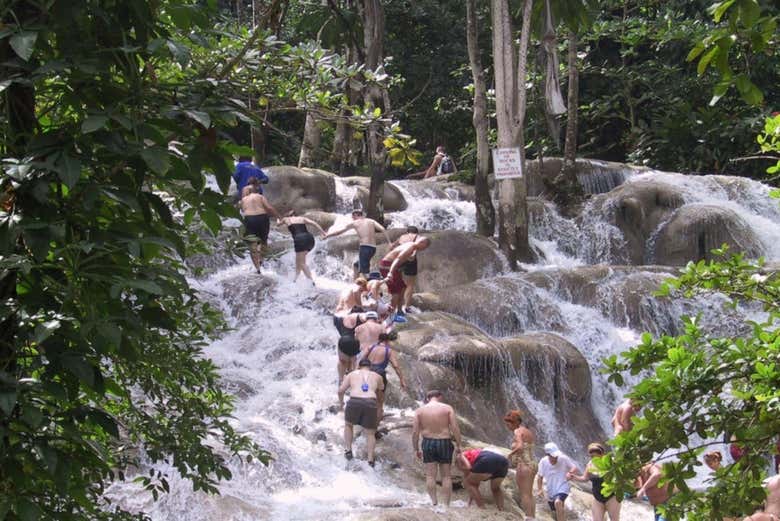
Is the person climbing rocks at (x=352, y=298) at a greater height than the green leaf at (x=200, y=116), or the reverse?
the green leaf at (x=200, y=116)

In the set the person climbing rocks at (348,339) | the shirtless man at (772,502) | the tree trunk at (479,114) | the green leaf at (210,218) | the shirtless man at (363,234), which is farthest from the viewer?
the tree trunk at (479,114)

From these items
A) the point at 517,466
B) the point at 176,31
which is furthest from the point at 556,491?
the point at 176,31

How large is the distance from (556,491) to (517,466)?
0.46 metres

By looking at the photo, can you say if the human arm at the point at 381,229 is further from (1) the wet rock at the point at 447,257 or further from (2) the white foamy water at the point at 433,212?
(2) the white foamy water at the point at 433,212

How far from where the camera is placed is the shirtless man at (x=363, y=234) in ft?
51.9

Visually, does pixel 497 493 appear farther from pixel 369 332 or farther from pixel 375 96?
pixel 375 96

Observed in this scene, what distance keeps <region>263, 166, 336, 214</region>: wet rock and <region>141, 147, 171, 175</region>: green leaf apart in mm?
17751

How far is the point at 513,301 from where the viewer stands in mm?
16438

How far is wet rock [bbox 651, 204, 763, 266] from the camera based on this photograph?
63.9 feet

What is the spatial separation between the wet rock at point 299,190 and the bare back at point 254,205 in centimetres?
534

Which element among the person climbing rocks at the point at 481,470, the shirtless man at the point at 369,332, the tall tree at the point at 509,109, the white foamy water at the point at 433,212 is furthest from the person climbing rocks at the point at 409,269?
the white foamy water at the point at 433,212

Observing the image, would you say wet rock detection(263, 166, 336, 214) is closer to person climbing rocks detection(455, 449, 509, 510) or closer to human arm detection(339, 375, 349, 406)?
human arm detection(339, 375, 349, 406)

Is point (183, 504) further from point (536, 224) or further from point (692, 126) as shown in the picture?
point (692, 126)

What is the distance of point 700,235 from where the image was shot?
20.0 m
